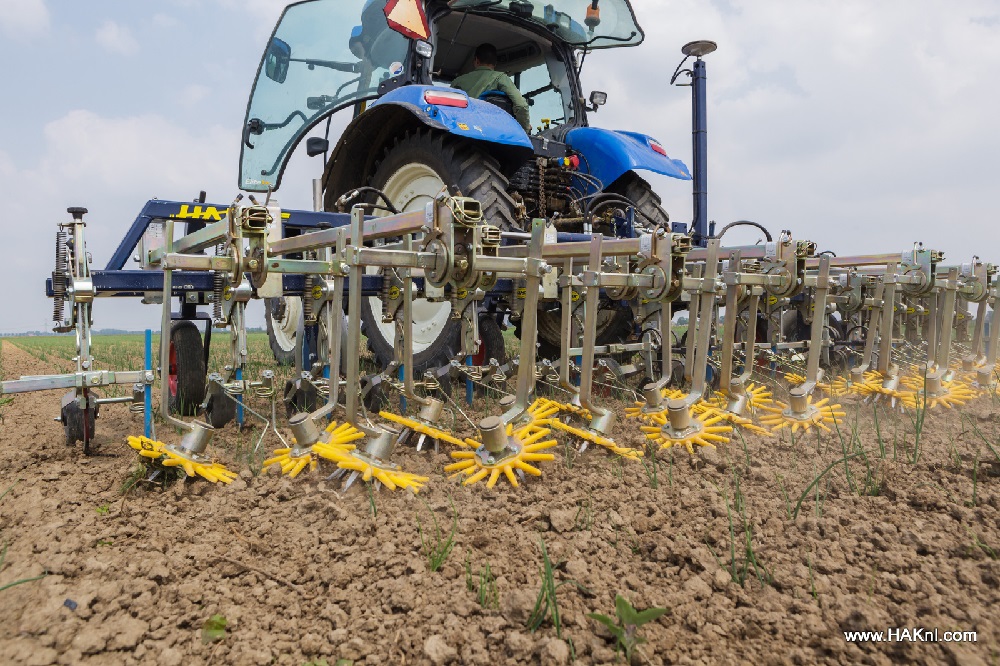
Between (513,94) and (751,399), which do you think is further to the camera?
(513,94)

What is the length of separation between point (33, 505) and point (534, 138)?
378cm

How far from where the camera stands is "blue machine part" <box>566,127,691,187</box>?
4852 mm

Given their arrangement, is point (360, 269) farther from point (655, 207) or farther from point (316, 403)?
point (655, 207)

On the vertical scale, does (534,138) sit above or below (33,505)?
above

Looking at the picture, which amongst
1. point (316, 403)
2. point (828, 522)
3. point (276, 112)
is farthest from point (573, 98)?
point (828, 522)

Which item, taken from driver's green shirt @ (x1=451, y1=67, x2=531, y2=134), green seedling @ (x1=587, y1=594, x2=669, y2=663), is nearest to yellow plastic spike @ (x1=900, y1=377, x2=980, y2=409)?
green seedling @ (x1=587, y1=594, x2=669, y2=663)

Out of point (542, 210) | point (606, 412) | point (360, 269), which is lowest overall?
point (606, 412)

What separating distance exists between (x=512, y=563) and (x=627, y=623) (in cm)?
43

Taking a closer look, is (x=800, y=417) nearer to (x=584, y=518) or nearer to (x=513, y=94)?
(x=584, y=518)

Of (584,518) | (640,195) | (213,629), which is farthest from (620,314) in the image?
(213,629)

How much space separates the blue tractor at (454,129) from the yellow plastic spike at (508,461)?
5.02 feet

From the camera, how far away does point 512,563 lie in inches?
72.1

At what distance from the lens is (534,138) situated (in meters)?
5.03

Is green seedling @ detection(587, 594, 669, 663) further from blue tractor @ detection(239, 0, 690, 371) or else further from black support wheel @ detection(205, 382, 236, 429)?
blue tractor @ detection(239, 0, 690, 371)
